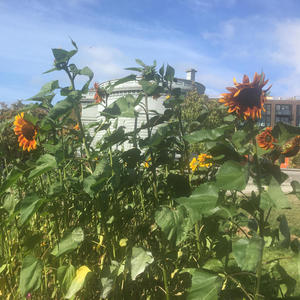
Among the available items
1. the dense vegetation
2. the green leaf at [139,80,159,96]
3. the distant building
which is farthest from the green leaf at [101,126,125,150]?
the distant building

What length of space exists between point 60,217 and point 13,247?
389 mm

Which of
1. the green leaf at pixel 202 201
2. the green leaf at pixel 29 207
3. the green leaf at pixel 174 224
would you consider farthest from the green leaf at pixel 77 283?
the green leaf at pixel 202 201

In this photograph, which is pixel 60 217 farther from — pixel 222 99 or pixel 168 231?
pixel 222 99

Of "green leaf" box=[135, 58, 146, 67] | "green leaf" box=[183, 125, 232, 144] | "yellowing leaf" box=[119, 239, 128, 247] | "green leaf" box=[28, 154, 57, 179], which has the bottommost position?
"yellowing leaf" box=[119, 239, 128, 247]

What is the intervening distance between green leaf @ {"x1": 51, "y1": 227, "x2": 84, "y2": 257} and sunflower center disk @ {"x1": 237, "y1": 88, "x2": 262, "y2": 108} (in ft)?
2.63

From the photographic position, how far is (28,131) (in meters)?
1.55

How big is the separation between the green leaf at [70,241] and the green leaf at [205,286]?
1.68ft

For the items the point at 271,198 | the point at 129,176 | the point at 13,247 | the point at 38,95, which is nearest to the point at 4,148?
the point at 13,247

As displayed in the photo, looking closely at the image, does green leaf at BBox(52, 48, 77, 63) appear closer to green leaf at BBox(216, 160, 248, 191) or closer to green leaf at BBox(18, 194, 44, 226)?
green leaf at BBox(18, 194, 44, 226)

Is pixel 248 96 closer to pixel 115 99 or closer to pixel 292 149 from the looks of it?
pixel 292 149

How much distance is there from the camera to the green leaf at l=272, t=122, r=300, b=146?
3.44 feet

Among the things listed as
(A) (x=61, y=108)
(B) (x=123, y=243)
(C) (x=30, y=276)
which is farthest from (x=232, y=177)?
(C) (x=30, y=276)

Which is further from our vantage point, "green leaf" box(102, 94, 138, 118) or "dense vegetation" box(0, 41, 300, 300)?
"green leaf" box(102, 94, 138, 118)

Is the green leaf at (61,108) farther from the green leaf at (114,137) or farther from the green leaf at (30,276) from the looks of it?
the green leaf at (30,276)
